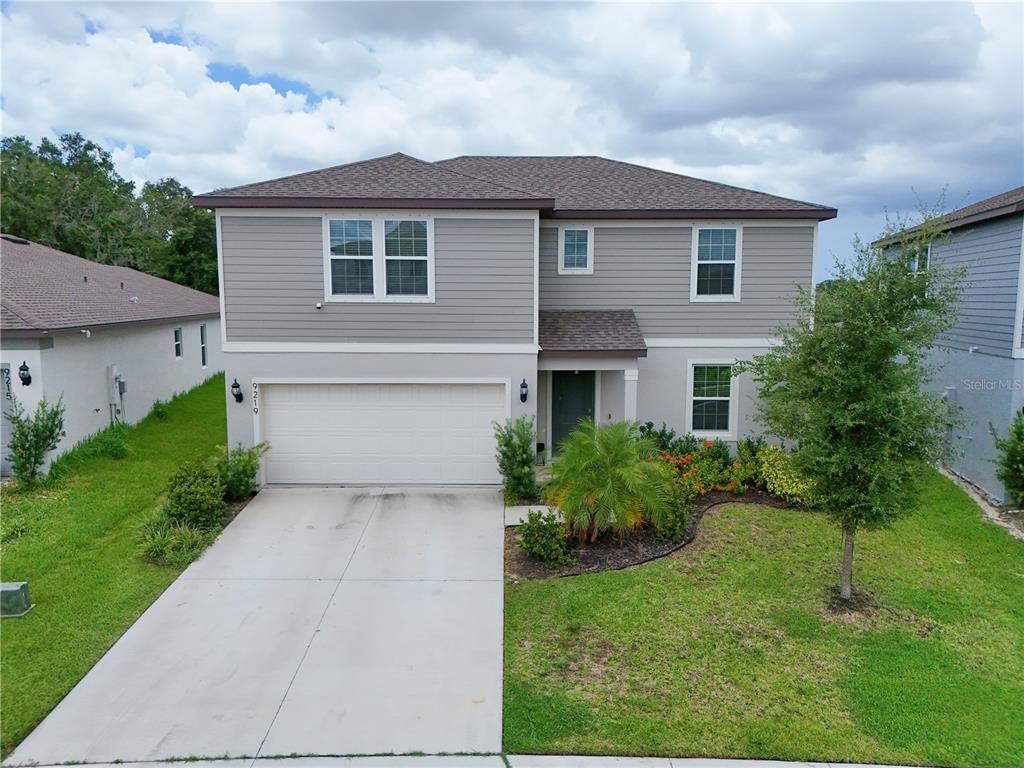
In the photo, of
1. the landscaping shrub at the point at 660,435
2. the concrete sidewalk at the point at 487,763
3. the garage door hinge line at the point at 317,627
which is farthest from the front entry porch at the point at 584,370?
the concrete sidewalk at the point at 487,763

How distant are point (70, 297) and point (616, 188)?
1240 centimetres

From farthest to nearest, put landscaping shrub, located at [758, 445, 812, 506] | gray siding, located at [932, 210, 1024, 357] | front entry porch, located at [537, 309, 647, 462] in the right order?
1. front entry porch, located at [537, 309, 647, 462]
2. gray siding, located at [932, 210, 1024, 357]
3. landscaping shrub, located at [758, 445, 812, 506]

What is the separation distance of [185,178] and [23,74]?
35788mm

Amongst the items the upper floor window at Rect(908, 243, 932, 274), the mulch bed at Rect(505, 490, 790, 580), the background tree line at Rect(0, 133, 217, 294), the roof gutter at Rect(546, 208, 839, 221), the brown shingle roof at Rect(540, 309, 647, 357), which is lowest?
the mulch bed at Rect(505, 490, 790, 580)

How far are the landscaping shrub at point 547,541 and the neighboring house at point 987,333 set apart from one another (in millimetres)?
7392

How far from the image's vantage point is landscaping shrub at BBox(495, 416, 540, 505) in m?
10.9

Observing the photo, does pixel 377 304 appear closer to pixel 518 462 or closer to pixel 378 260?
pixel 378 260

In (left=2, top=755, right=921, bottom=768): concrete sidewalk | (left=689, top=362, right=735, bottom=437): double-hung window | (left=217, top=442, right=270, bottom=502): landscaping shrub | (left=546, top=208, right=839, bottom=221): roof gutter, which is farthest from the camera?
(left=689, top=362, right=735, bottom=437): double-hung window

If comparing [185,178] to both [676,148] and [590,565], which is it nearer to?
[676,148]

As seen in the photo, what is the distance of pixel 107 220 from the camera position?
35062 millimetres

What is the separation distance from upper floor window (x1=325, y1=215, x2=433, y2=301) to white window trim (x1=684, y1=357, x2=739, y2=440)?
536 centimetres

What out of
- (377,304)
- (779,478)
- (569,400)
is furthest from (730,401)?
(377,304)

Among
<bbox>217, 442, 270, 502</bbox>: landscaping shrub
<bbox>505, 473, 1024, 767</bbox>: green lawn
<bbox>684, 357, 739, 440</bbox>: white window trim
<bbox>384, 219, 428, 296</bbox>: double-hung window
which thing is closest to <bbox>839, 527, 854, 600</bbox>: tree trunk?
<bbox>505, 473, 1024, 767</bbox>: green lawn

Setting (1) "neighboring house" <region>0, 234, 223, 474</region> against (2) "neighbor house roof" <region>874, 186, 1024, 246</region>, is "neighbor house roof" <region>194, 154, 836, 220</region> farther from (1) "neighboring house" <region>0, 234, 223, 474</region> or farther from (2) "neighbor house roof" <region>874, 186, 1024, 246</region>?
(1) "neighboring house" <region>0, 234, 223, 474</region>
